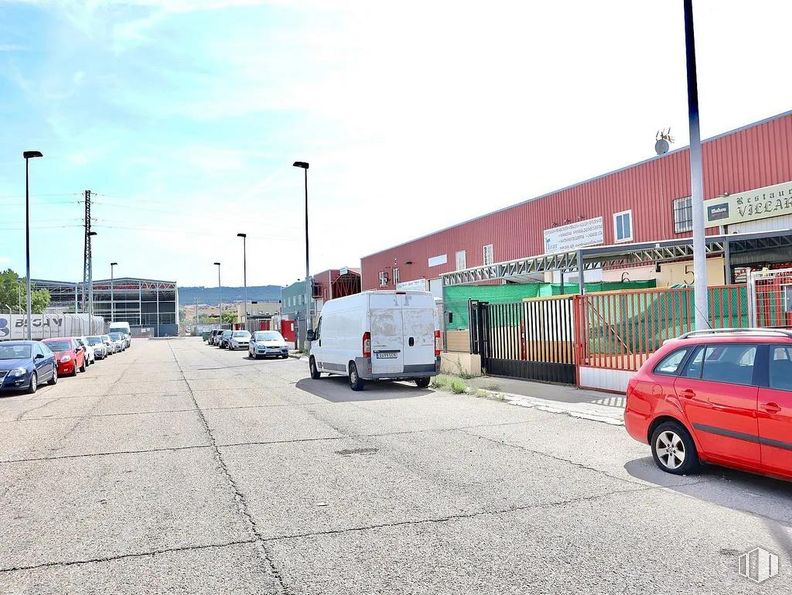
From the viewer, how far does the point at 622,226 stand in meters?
25.2

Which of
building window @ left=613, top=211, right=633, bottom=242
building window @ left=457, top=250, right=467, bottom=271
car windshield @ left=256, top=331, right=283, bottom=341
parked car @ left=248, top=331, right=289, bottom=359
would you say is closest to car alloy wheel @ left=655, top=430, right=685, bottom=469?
building window @ left=613, top=211, right=633, bottom=242

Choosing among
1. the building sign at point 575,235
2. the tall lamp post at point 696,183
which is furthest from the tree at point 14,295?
the tall lamp post at point 696,183

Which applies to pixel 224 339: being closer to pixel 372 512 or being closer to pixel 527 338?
pixel 527 338

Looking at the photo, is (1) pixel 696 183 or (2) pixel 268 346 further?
(2) pixel 268 346

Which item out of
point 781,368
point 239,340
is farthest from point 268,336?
point 781,368

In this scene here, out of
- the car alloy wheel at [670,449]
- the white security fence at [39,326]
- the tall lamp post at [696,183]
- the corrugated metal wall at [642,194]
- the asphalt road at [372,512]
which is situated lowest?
Result: the asphalt road at [372,512]

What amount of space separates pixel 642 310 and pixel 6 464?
11.0 meters

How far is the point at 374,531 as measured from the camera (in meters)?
4.86

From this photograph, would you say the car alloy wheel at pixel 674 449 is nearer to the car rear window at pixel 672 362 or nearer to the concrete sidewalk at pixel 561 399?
the car rear window at pixel 672 362

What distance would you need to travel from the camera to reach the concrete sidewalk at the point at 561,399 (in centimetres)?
1073

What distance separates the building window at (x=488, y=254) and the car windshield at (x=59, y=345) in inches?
821

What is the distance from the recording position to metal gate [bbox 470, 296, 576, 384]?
579 inches

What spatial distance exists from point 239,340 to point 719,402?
4088 centimetres

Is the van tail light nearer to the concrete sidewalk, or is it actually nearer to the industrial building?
the concrete sidewalk
